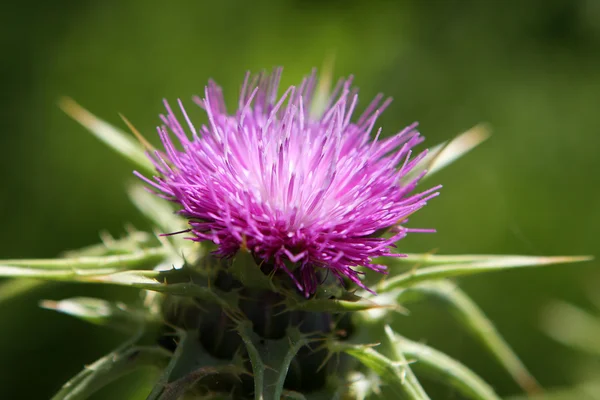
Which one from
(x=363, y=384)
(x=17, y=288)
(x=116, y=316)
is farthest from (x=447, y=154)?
(x=17, y=288)

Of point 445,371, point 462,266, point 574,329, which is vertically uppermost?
point 462,266

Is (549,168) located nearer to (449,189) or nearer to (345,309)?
(449,189)

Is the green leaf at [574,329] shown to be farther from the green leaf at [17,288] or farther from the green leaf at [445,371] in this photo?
the green leaf at [17,288]

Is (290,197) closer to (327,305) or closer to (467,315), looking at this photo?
(327,305)

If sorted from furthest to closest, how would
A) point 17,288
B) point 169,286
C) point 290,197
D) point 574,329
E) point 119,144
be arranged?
point 574,329, point 119,144, point 17,288, point 290,197, point 169,286

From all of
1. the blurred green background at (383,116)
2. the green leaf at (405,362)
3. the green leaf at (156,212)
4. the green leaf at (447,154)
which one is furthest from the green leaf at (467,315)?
the blurred green background at (383,116)

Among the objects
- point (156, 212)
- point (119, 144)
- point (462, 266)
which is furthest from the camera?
point (156, 212)
